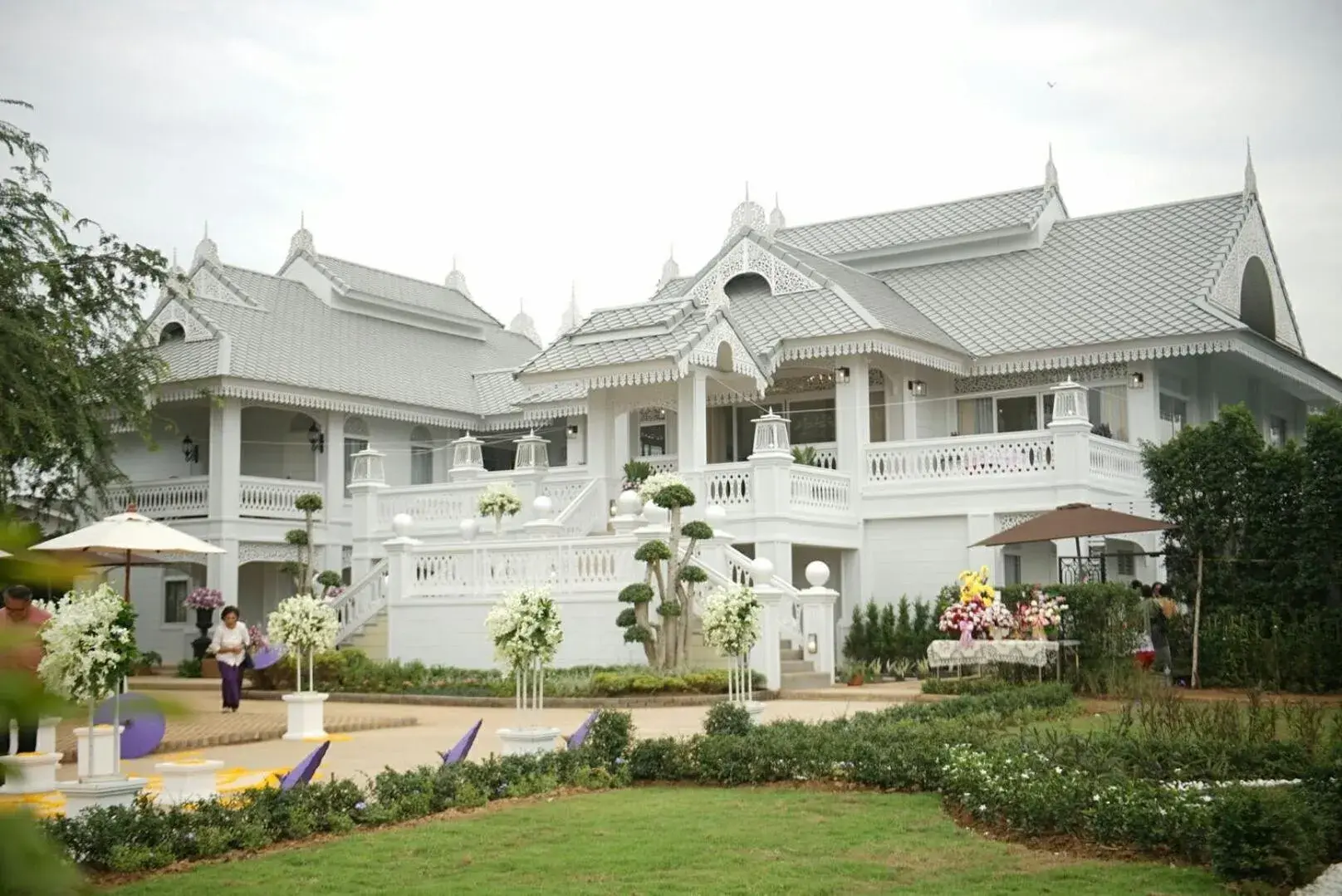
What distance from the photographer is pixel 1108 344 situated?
27.8 meters

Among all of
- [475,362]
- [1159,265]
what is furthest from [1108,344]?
[475,362]

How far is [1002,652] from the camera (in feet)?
62.3

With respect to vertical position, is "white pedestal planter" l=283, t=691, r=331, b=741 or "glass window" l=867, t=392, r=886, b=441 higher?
"glass window" l=867, t=392, r=886, b=441

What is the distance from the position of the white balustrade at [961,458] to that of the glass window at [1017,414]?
3.74 m

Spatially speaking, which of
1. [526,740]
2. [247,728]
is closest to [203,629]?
[247,728]

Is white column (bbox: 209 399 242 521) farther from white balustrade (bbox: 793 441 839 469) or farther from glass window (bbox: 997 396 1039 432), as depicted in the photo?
glass window (bbox: 997 396 1039 432)

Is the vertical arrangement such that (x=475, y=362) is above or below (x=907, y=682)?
above

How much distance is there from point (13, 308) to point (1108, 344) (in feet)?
62.6

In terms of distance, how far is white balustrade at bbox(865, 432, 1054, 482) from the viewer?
25.5 metres

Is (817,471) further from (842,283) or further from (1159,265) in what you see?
(1159,265)

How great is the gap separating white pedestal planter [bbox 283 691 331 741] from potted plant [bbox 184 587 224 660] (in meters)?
13.3

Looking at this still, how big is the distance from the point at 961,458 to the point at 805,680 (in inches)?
250

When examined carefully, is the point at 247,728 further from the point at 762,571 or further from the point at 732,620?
the point at 762,571

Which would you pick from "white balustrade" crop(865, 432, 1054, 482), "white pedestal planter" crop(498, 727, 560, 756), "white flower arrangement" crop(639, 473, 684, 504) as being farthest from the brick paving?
"white balustrade" crop(865, 432, 1054, 482)
